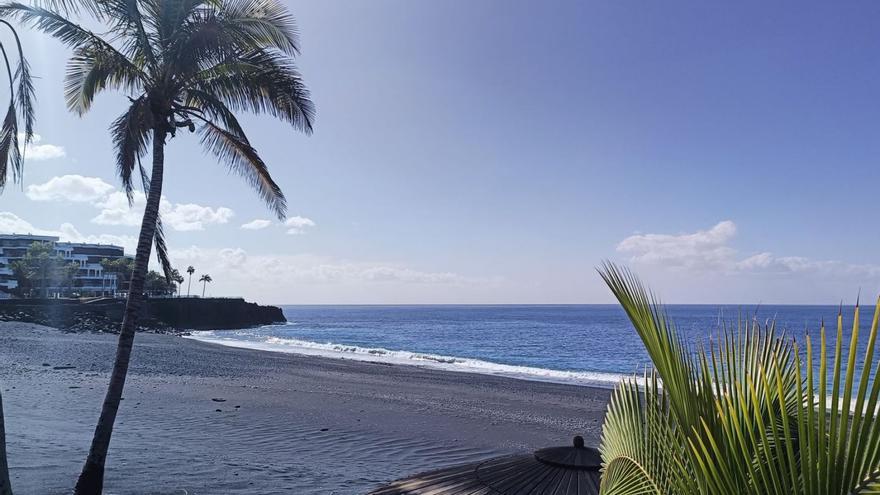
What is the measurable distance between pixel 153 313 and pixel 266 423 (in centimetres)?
6184

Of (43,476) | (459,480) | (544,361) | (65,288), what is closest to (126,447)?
(43,476)

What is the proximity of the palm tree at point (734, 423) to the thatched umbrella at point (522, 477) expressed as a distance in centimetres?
88

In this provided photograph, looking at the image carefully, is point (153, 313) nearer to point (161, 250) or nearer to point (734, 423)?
point (161, 250)

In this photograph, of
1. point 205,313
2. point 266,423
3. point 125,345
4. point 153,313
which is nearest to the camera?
point 125,345

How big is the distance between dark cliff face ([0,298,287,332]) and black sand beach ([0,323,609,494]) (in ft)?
104

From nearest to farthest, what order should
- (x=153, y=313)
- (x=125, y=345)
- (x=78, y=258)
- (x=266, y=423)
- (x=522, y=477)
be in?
(x=522, y=477) → (x=125, y=345) → (x=266, y=423) → (x=153, y=313) → (x=78, y=258)

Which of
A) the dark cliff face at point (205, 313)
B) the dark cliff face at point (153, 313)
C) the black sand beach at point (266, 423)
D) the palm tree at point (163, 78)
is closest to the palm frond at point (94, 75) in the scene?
the palm tree at point (163, 78)

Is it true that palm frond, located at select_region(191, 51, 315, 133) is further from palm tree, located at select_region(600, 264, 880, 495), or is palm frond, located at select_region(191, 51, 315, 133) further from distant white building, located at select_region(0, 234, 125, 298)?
distant white building, located at select_region(0, 234, 125, 298)

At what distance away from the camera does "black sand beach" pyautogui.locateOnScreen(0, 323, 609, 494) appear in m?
8.02

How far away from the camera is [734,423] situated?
1.41 metres

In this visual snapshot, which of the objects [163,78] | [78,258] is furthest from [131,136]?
[78,258]

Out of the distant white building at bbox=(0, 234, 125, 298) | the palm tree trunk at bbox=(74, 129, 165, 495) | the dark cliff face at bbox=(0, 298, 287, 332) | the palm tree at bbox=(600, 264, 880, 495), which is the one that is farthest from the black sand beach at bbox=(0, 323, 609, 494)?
the distant white building at bbox=(0, 234, 125, 298)

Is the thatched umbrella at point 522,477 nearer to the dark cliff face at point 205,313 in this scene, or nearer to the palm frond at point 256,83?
the palm frond at point 256,83

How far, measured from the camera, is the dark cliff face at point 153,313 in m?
48.2
